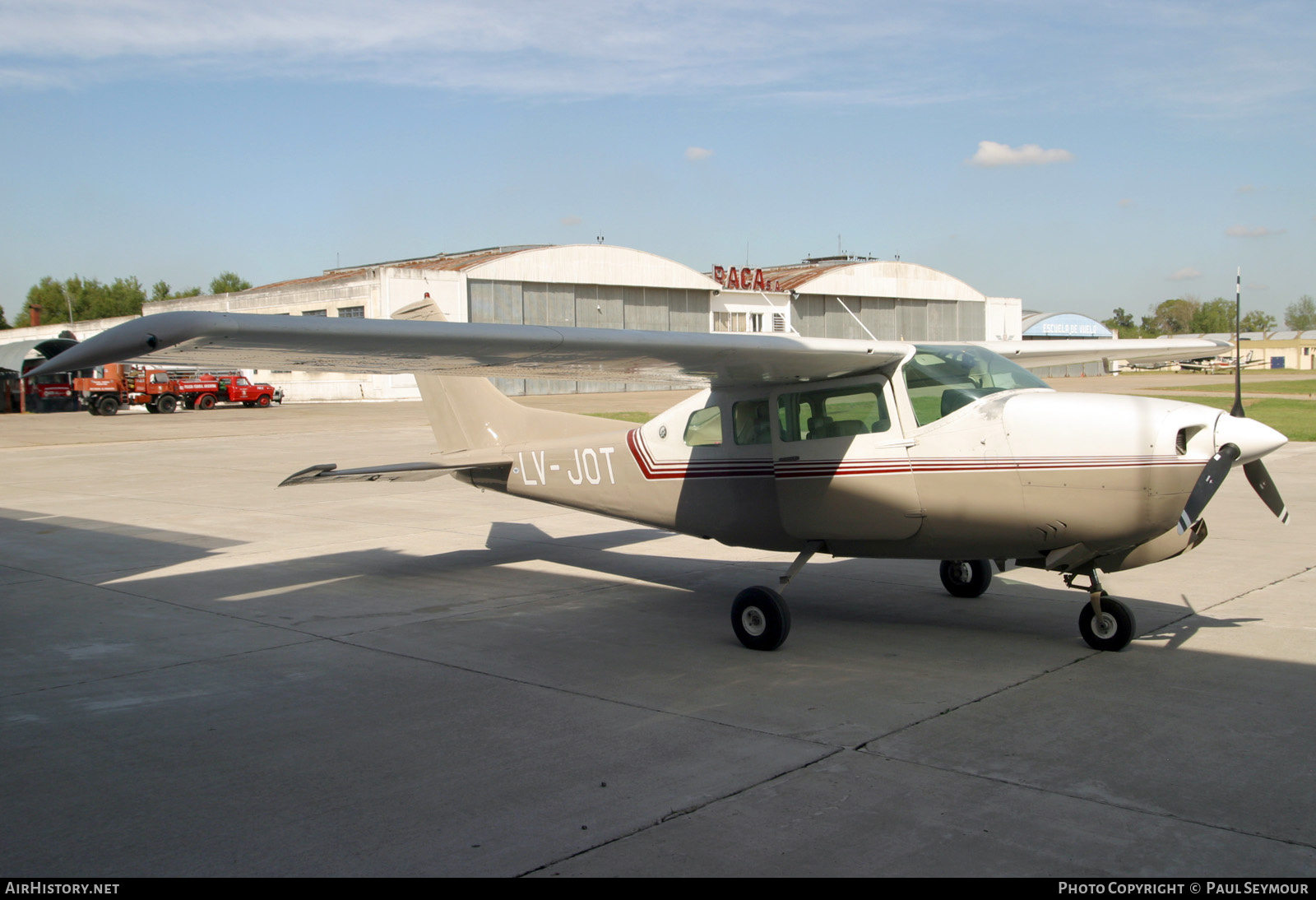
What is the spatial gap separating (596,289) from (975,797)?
51.3m

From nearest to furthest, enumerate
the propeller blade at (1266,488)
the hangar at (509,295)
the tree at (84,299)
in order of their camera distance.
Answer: the propeller blade at (1266,488), the hangar at (509,295), the tree at (84,299)

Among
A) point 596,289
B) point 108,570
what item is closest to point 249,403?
point 596,289

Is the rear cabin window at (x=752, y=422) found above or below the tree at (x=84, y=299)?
below

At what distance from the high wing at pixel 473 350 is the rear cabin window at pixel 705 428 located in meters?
0.27

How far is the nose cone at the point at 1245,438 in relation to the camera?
5719mm

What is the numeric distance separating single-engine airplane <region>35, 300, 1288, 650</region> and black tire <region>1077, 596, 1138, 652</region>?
0.01 metres

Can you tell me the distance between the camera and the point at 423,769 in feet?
15.5

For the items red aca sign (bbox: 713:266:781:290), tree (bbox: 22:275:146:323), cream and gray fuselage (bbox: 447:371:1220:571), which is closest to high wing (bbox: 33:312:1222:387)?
cream and gray fuselage (bbox: 447:371:1220:571)

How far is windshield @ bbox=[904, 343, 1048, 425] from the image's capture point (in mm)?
6707

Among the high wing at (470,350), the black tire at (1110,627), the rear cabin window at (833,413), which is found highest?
the high wing at (470,350)

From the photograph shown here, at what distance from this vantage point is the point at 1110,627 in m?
6.64

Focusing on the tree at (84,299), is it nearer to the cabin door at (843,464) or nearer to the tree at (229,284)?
the tree at (229,284)

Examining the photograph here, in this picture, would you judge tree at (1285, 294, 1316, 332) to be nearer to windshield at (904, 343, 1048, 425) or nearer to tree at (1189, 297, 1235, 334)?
tree at (1189, 297, 1235, 334)

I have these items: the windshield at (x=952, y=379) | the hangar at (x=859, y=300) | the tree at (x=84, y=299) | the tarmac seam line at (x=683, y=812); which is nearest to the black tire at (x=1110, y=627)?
the windshield at (x=952, y=379)
